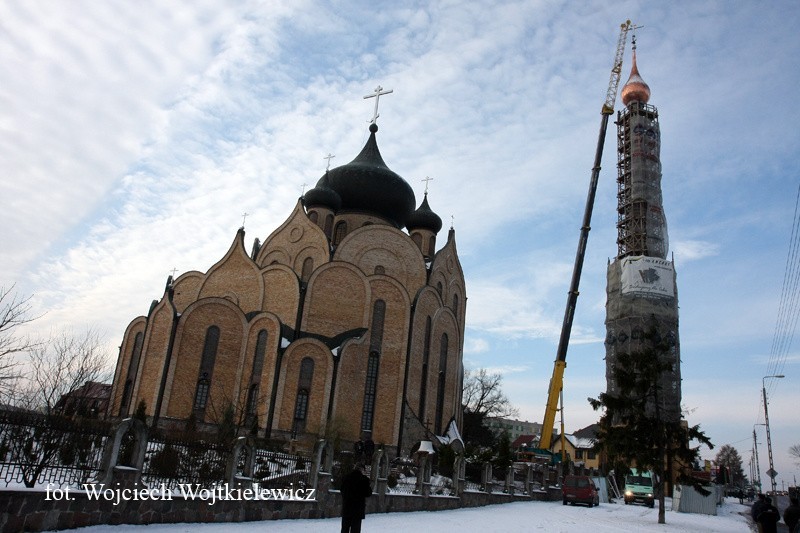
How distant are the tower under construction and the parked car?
34.8 ft

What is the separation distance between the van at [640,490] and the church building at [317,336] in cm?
849

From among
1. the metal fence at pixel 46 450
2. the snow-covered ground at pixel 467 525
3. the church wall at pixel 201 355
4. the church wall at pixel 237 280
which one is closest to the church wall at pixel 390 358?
the church wall at pixel 237 280

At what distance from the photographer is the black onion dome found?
3281cm

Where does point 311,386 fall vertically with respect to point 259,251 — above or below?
below

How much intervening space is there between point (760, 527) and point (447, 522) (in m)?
5.88

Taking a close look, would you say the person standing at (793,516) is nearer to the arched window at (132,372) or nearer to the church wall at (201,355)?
the church wall at (201,355)

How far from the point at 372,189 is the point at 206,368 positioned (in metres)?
12.9

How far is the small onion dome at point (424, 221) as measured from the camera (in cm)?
3397

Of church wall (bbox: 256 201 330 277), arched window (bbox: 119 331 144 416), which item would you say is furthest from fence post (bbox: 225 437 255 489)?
church wall (bbox: 256 201 330 277)

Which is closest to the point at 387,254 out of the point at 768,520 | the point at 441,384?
the point at 441,384

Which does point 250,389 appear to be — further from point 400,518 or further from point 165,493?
point 165,493

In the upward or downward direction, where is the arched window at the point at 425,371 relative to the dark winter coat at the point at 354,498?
upward

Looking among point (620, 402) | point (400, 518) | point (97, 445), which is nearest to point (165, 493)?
point (97, 445)

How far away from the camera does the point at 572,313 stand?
97.5 ft
